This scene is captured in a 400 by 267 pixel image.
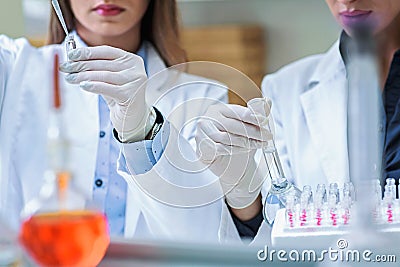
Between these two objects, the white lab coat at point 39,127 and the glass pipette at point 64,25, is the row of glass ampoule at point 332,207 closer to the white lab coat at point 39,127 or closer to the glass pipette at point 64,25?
the white lab coat at point 39,127

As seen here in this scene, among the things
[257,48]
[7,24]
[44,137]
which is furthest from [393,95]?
[257,48]

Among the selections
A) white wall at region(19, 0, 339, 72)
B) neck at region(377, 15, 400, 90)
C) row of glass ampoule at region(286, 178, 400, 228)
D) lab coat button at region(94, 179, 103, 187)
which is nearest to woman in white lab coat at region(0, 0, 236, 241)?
lab coat button at region(94, 179, 103, 187)

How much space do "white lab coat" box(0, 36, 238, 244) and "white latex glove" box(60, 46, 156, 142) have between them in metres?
0.08

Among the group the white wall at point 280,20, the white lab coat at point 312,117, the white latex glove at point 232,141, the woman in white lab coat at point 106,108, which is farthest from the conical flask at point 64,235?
the white wall at point 280,20

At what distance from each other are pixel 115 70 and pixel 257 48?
79.7 inches

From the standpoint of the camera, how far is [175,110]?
89 cm

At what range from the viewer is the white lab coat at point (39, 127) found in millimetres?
928

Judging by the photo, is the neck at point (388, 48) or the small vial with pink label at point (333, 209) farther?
the neck at point (388, 48)

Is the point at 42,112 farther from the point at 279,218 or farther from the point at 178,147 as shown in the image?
the point at 279,218

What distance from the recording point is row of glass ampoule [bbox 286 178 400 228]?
719 millimetres

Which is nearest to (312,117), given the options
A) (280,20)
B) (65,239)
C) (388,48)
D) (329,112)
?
(329,112)

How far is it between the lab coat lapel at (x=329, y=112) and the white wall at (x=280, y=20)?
153 cm

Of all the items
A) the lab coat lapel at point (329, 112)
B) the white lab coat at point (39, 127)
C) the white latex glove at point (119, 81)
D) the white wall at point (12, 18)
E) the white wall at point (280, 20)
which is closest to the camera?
the white latex glove at point (119, 81)

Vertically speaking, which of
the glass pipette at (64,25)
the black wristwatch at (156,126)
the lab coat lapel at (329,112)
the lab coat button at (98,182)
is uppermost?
the glass pipette at (64,25)
